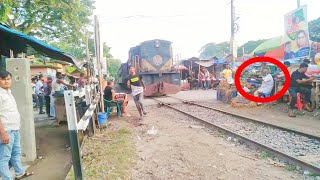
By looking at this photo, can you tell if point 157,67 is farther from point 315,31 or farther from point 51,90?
point 315,31

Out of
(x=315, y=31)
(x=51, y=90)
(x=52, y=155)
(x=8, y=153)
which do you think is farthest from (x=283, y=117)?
(x=315, y=31)

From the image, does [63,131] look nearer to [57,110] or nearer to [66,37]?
[57,110]

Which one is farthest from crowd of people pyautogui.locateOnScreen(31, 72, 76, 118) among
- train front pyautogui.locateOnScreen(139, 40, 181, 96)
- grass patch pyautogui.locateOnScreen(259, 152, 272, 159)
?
grass patch pyautogui.locateOnScreen(259, 152, 272, 159)

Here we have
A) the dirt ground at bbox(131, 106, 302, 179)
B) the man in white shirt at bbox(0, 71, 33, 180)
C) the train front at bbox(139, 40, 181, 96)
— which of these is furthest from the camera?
the train front at bbox(139, 40, 181, 96)

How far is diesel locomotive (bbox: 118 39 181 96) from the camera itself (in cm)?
1666

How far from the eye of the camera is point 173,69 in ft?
57.7

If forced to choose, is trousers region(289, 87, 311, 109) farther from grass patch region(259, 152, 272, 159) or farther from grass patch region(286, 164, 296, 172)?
grass patch region(286, 164, 296, 172)

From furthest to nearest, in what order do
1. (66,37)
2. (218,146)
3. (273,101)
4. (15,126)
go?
(66,37) < (273,101) < (218,146) < (15,126)

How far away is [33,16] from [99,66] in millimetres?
12442

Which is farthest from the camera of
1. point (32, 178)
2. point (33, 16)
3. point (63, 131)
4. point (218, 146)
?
point (33, 16)

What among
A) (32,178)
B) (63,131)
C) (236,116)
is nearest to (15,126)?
(32,178)

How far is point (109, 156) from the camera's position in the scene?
5027 mm

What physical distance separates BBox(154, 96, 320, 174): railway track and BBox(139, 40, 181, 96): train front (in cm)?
796

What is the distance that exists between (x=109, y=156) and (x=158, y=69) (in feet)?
41.6
